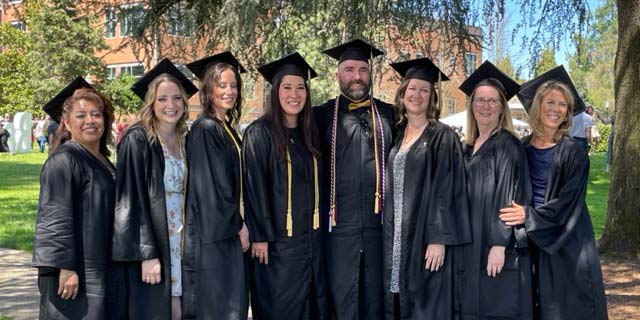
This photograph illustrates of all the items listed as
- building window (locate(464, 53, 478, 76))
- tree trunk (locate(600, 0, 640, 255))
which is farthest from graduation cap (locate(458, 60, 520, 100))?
tree trunk (locate(600, 0, 640, 255))

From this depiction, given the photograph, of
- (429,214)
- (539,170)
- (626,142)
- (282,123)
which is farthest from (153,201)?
(626,142)

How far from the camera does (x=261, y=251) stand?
4.69 metres

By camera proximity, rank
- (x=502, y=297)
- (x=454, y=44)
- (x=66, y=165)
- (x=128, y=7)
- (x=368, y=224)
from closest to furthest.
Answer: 1. (x=66, y=165)
2. (x=502, y=297)
3. (x=368, y=224)
4. (x=454, y=44)
5. (x=128, y=7)

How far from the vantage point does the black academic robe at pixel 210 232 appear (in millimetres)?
4426

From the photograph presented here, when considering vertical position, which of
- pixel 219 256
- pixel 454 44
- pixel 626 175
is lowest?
pixel 219 256

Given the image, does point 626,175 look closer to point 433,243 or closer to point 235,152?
point 433,243

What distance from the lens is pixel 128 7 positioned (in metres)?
7.37

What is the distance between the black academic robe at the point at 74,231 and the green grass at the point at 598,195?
8.33 meters

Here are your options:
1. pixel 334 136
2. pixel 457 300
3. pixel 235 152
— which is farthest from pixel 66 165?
pixel 457 300

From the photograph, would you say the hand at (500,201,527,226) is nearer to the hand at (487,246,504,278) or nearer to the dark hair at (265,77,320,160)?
the hand at (487,246,504,278)

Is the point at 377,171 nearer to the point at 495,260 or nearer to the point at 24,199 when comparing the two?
the point at 495,260

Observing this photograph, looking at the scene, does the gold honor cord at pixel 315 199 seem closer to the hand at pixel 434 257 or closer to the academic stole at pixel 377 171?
the academic stole at pixel 377 171

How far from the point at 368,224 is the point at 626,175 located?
13.6 ft

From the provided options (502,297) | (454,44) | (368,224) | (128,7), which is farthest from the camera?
(128,7)
